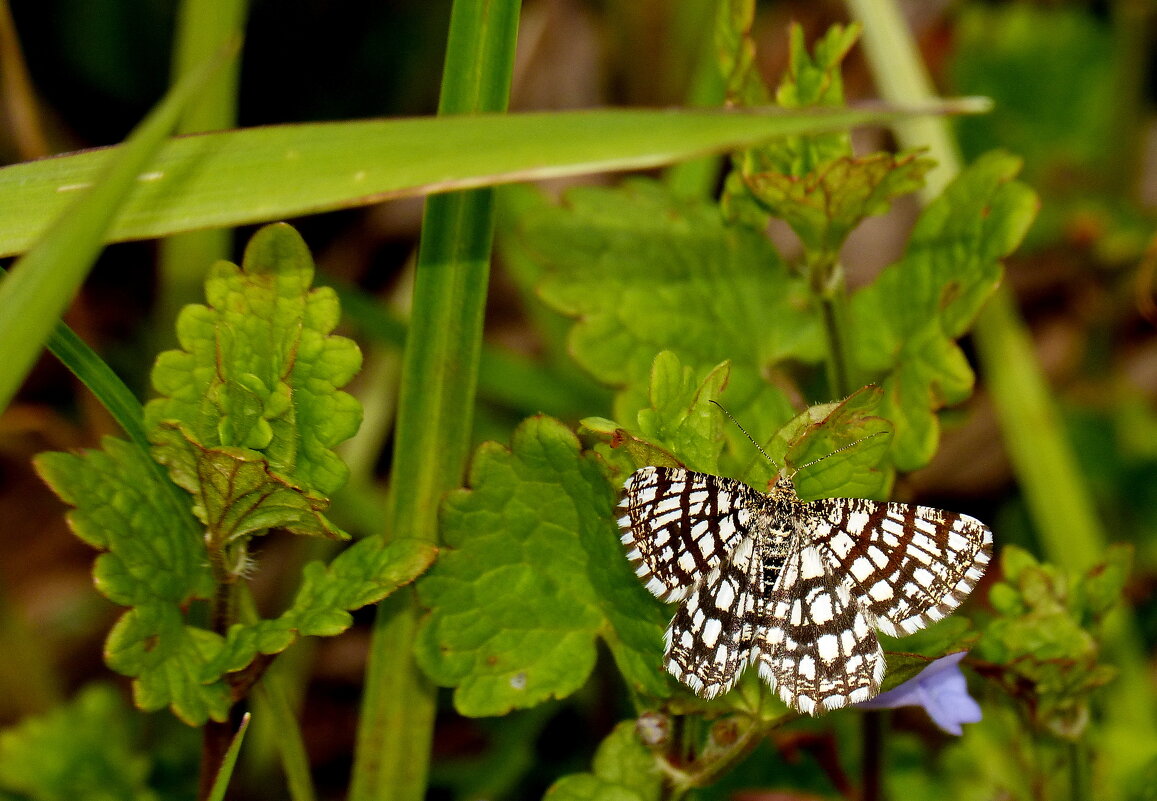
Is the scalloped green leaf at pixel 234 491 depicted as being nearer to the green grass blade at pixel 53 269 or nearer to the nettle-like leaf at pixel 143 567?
the nettle-like leaf at pixel 143 567

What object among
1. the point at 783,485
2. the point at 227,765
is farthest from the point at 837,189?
the point at 227,765

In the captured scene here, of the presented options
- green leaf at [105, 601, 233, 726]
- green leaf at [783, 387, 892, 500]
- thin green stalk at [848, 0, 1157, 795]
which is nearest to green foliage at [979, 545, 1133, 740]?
green leaf at [783, 387, 892, 500]

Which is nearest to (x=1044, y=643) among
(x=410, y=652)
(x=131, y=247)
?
(x=410, y=652)

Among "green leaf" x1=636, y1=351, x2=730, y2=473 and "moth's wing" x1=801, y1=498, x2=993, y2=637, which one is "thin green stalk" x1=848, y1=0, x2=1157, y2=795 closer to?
"moth's wing" x1=801, y1=498, x2=993, y2=637

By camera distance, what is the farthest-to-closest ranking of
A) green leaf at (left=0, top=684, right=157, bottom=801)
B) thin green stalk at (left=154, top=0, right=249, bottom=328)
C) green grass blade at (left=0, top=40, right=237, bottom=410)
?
thin green stalk at (left=154, top=0, right=249, bottom=328), green leaf at (left=0, top=684, right=157, bottom=801), green grass blade at (left=0, top=40, right=237, bottom=410)

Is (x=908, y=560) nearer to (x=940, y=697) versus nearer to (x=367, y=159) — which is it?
(x=940, y=697)

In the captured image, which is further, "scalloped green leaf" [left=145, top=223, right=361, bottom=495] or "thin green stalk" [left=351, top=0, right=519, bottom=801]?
"thin green stalk" [left=351, top=0, right=519, bottom=801]

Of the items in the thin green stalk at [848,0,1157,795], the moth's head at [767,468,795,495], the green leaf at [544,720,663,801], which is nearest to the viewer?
the moth's head at [767,468,795,495]
